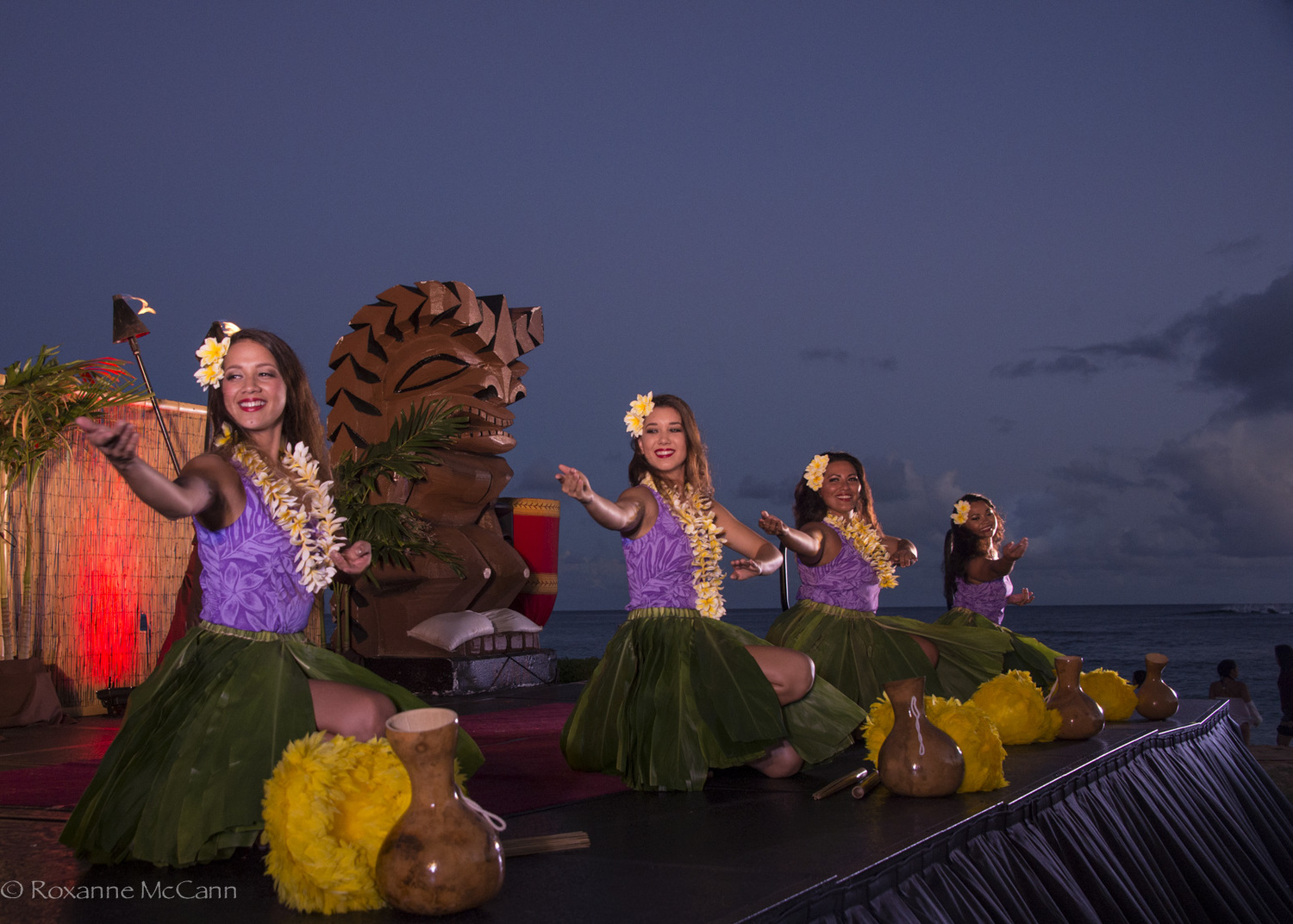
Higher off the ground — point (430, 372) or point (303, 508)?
point (430, 372)

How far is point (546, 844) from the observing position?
1.95 meters

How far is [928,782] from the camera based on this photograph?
245 cm

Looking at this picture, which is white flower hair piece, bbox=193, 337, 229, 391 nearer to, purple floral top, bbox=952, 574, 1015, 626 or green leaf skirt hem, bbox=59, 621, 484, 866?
green leaf skirt hem, bbox=59, 621, 484, 866

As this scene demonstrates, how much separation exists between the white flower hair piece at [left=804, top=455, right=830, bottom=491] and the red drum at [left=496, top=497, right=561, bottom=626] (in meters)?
3.27

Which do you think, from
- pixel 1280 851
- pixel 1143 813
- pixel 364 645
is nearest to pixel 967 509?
pixel 1280 851

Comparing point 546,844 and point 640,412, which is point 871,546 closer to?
point 640,412

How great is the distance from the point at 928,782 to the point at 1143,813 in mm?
1063

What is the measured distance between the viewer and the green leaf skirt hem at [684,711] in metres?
2.80

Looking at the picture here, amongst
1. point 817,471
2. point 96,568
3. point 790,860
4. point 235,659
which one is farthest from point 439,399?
point 790,860

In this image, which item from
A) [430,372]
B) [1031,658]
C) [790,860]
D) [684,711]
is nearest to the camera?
[790,860]

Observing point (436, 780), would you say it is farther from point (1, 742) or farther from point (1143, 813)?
point (1, 742)

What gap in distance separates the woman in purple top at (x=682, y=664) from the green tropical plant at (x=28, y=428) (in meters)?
3.58

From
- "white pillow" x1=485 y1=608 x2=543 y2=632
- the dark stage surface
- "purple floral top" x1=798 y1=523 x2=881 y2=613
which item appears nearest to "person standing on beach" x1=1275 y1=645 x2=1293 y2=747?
the dark stage surface

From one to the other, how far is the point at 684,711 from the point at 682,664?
5.6 inches
